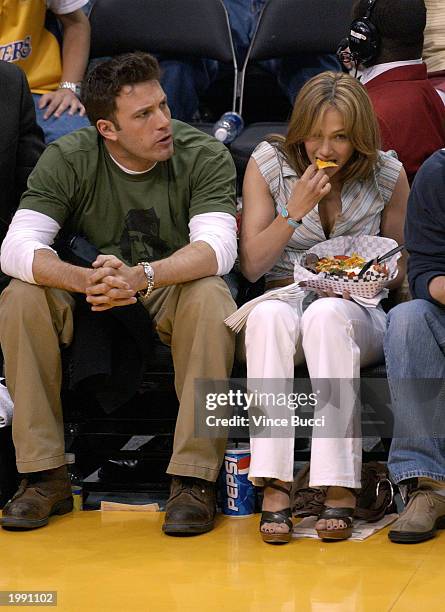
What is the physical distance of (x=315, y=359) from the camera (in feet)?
11.5

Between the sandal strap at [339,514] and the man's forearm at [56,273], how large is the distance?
985mm

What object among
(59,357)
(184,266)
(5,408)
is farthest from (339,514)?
(5,408)

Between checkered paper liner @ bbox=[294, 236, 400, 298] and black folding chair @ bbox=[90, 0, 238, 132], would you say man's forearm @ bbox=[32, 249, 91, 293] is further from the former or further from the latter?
black folding chair @ bbox=[90, 0, 238, 132]

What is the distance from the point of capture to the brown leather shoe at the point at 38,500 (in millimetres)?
3592

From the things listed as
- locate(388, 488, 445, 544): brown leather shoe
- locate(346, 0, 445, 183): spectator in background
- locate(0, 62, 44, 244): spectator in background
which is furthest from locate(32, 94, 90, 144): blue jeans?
locate(388, 488, 445, 544): brown leather shoe

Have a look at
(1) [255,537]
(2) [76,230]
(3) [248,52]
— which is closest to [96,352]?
(2) [76,230]

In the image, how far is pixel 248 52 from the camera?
4969 millimetres

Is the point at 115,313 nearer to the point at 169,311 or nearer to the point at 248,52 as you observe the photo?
the point at 169,311

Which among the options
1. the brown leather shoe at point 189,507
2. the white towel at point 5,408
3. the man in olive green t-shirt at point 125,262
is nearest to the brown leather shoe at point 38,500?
the man in olive green t-shirt at point 125,262

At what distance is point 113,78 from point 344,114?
76 centimetres

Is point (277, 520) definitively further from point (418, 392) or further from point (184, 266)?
point (184, 266)

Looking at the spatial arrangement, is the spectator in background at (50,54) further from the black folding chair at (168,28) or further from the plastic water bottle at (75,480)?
the plastic water bottle at (75,480)

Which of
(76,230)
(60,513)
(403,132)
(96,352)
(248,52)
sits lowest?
(60,513)

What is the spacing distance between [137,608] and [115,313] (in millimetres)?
1108
